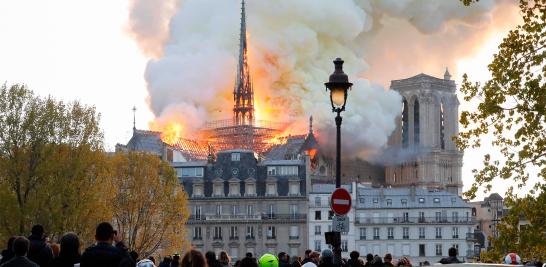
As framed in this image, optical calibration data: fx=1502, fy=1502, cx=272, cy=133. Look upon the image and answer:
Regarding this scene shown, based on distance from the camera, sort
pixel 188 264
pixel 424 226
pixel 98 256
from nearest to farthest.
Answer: pixel 188 264 → pixel 98 256 → pixel 424 226

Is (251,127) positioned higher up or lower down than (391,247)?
higher up

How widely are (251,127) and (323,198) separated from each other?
37.7m

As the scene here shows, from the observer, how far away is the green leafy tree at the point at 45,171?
7075cm

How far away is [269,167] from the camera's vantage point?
447 feet

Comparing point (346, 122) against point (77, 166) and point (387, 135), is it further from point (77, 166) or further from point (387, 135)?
point (77, 166)

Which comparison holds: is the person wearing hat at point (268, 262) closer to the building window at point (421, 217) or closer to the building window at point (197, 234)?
the building window at point (197, 234)

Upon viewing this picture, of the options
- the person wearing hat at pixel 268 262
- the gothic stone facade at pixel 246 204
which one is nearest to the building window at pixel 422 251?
the gothic stone facade at pixel 246 204

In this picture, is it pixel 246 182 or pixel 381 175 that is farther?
pixel 381 175

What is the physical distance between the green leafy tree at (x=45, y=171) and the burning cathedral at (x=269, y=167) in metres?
56.6

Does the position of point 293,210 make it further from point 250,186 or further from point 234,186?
point 234,186

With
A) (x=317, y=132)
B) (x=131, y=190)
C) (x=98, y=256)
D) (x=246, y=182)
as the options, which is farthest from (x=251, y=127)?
(x=98, y=256)

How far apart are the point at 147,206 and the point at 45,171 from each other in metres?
25.6

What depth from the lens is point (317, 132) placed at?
545 ft

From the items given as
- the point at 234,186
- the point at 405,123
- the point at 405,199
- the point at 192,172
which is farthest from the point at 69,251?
the point at 405,123
